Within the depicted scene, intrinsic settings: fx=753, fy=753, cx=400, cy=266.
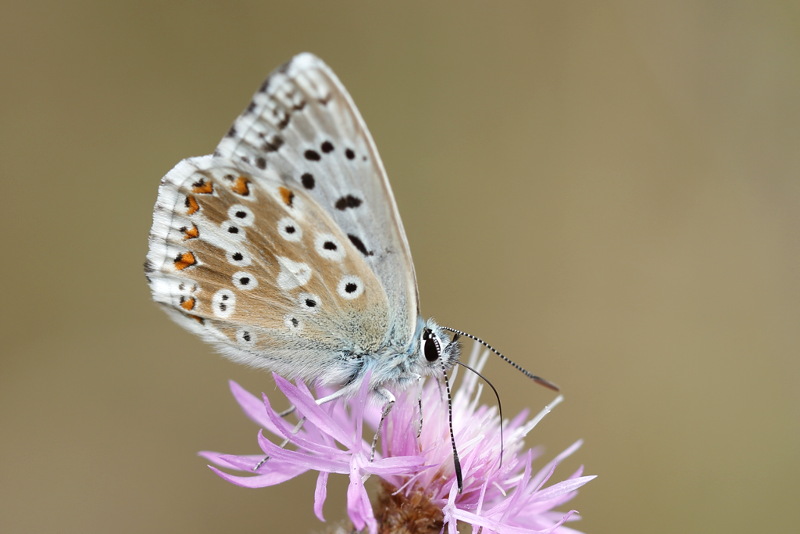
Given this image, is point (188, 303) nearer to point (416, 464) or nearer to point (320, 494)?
point (320, 494)

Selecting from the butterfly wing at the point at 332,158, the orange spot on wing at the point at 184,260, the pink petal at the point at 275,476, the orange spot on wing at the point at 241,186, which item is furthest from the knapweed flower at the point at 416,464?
the orange spot on wing at the point at 241,186

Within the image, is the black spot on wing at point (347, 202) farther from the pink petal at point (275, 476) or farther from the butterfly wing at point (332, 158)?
the pink petal at point (275, 476)

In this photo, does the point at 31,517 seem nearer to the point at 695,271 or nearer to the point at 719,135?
the point at 695,271

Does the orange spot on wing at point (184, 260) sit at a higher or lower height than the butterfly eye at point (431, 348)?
lower

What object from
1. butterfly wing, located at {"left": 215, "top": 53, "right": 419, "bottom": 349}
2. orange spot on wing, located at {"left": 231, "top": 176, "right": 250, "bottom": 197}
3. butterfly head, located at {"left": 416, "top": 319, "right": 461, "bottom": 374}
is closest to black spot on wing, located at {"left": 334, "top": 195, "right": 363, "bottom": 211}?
butterfly wing, located at {"left": 215, "top": 53, "right": 419, "bottom": 349}

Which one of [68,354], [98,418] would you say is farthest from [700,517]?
[68,354]

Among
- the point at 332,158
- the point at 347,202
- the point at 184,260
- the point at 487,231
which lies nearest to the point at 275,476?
the point at 184,260
